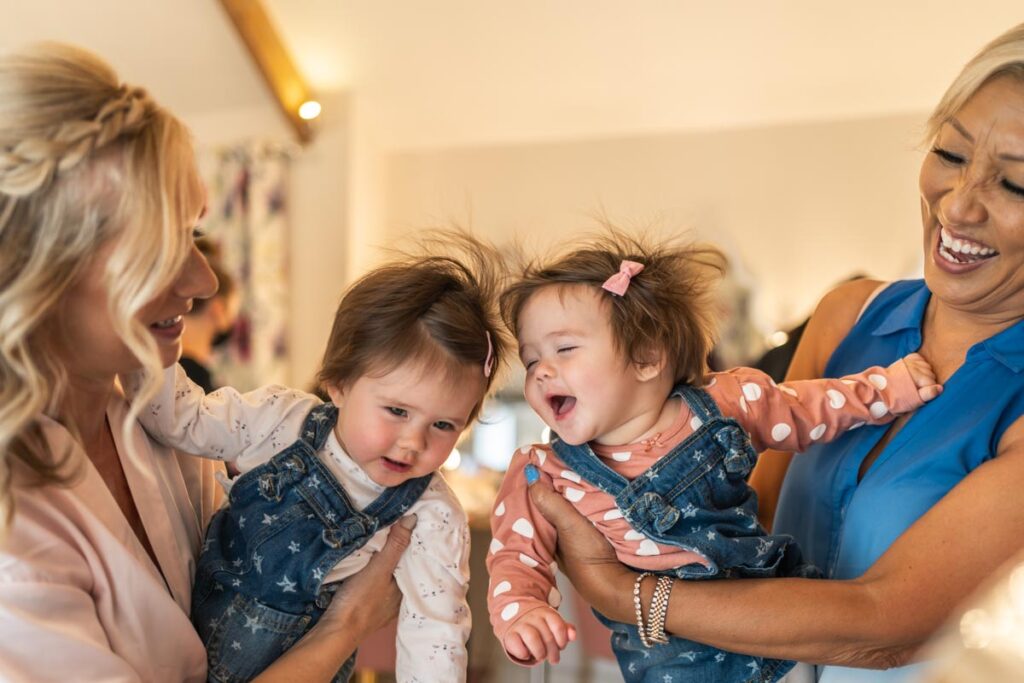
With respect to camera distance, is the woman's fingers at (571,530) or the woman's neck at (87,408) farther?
the woman's fingers at (571,530)

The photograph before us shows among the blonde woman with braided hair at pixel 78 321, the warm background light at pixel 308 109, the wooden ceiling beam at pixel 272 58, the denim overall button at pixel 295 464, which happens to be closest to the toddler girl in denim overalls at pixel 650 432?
the denim overall button at pixel 295 464

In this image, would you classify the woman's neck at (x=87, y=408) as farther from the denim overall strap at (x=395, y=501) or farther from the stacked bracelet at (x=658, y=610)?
the stacked bracelet at (x=658, y=610)

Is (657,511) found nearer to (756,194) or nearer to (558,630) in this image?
(558,630)

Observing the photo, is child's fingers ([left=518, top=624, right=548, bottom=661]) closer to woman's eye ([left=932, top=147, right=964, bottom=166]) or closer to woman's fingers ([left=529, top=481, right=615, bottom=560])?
woman's fingers ([left=529, top=481, right=615, bottom=560])

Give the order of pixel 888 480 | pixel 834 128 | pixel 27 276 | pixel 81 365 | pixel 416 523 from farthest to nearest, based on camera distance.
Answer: pixel 834 128, pixel 416 523, pixel 888 480, pixel 81 365, pixel 27 276

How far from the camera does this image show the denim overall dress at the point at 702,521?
152 centimetres

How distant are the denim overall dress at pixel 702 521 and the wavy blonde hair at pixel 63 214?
0.76 meters

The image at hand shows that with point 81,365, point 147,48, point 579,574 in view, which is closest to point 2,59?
point 81,365

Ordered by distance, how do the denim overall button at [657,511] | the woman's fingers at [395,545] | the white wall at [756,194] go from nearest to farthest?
the denim overall button at [657,511] < the woman's fingers at [395,545] < the white wall at [756,194]

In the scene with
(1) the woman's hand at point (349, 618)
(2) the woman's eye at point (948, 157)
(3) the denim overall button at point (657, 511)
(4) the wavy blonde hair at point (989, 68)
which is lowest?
(1) the woman's hand at point (349, 618)

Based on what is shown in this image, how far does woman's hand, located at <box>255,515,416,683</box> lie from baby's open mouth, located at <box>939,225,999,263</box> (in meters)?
0.98

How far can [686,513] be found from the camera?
5.03ft

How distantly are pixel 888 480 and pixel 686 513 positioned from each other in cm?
32

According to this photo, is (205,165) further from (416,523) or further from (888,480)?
(888,480)
